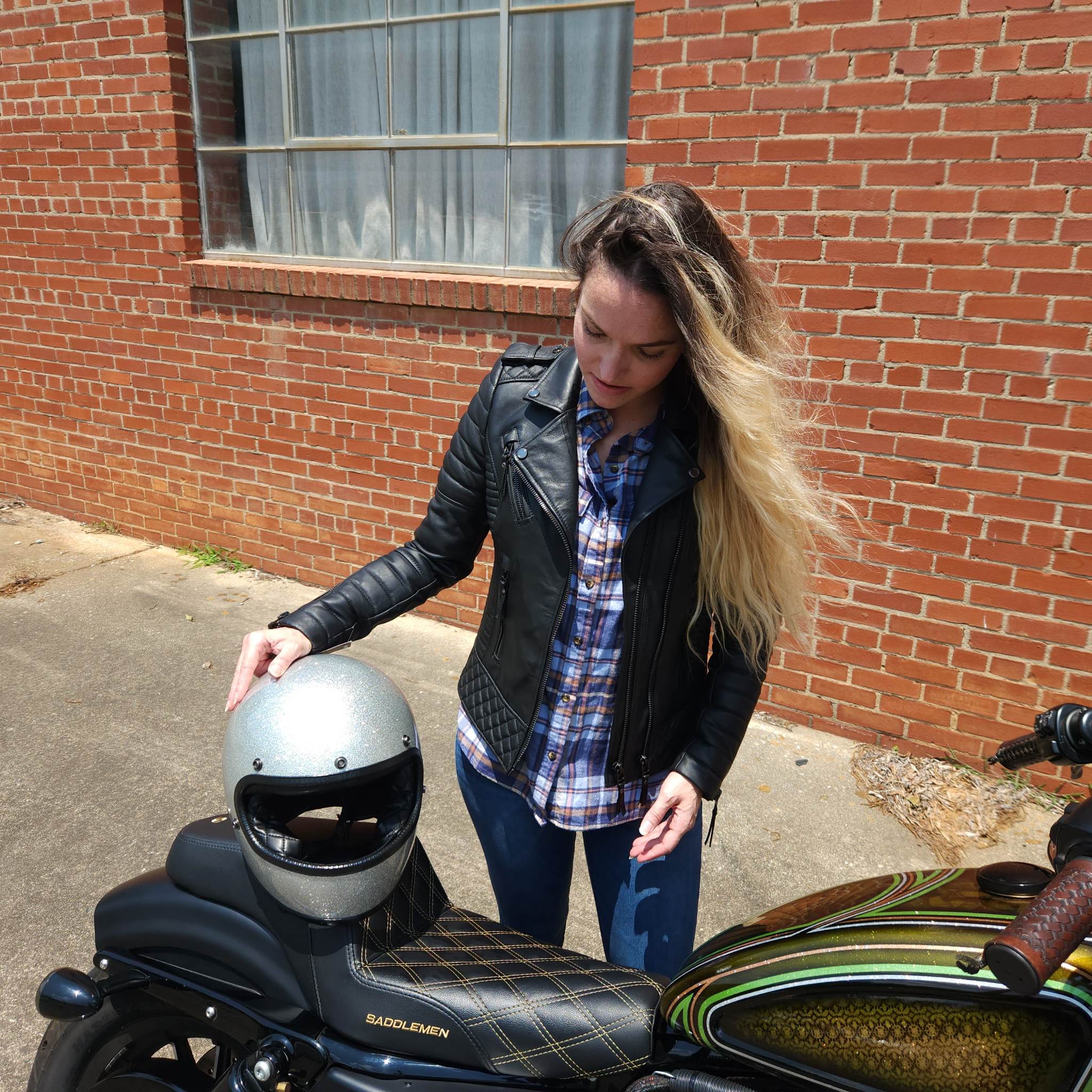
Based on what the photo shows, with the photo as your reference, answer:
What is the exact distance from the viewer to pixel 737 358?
150 cm

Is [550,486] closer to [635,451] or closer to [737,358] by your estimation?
[635,451]

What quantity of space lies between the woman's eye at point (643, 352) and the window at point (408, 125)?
2714 mm

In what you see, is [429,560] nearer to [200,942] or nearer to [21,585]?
[200,942]

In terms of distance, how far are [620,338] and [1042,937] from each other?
99 cm

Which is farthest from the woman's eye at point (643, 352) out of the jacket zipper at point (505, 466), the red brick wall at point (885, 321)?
the red brick wall at point (885, 321)

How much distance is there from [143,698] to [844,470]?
2954 mm

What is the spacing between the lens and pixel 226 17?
4891 millimetres

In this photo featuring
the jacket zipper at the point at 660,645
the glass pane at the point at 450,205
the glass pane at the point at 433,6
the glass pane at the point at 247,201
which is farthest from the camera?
the glass pane at the point at 247,201

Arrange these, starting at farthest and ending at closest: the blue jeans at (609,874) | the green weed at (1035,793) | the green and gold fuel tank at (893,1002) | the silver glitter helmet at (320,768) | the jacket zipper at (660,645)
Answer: the green weed at (1035,793) → the blue jeans at (609,874) → the jacket zipper at (660,645) → the silver glitter helmet at (320,768) → the green and gold fuel tank at (893,1002)

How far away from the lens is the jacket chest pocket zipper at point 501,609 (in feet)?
5.72

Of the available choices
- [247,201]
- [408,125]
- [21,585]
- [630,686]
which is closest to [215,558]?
[21,585]

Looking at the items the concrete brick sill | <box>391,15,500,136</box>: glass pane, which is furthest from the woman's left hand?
<box>391,15,500,136</box>: glass pane

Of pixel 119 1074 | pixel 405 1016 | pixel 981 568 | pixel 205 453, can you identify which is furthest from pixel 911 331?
pixel 205 453

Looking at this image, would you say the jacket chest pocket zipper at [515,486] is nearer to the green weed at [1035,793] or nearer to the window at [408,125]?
the green weed at [1035,793]
